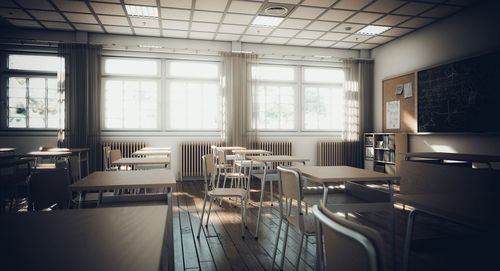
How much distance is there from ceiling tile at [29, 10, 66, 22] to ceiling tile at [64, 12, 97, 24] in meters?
0.17

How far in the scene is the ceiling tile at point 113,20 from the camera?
5.72 metres

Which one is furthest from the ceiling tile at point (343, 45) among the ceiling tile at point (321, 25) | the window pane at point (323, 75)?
the ceiling tile at point (321, 25)

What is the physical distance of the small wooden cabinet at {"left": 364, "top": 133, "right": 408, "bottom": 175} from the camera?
21.4 feet

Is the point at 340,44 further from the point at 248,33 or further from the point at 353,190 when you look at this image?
the point at 353,190

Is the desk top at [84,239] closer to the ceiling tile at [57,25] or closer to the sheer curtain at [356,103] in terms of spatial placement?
the ceiling tile at [57,25]

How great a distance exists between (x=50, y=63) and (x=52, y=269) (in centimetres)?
758

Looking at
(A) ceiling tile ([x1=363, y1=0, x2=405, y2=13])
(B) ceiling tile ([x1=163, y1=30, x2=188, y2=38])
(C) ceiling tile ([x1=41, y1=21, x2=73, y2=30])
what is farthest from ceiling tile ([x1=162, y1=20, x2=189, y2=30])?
(A) ceiling tile ([x1=363, y1=0, x2=405, y2=13])

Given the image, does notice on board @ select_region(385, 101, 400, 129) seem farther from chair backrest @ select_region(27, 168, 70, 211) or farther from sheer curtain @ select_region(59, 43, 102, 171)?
sheer curtain @ select_region(59, 43, 102, 171)

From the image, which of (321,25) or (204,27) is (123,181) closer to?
(204,27)

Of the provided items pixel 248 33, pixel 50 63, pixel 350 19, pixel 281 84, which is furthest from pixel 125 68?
pixel 350 19

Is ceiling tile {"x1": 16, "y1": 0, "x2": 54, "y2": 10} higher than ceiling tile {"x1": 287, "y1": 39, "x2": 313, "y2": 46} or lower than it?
lower

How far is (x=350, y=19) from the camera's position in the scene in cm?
584

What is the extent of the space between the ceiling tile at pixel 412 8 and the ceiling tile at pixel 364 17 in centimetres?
37

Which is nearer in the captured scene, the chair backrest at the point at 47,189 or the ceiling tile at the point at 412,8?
the chair backrest at the point at 47,189
